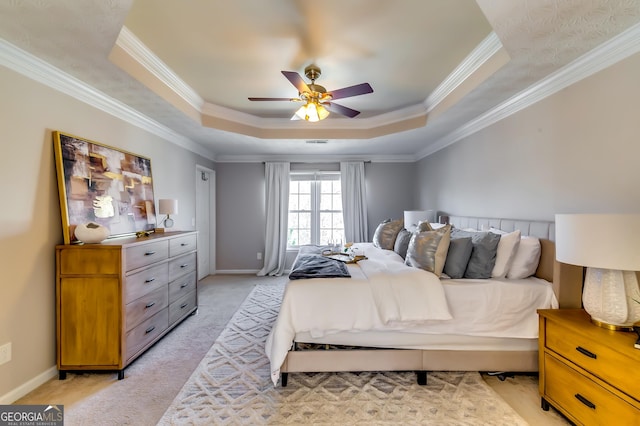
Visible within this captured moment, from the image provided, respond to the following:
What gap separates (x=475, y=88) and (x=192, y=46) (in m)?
2.55

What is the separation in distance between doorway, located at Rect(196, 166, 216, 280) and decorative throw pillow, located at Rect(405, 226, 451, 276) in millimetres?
4024

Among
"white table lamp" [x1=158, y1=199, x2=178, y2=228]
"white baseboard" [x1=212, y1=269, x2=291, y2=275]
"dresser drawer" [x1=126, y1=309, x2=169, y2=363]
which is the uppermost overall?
"white table lamp" [x1=158, y1=199, x2=178, y2=228]

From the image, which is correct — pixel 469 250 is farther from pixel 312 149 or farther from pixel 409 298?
pixel 312 149

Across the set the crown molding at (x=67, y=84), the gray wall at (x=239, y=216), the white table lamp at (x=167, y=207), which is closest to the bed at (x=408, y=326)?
the white table lamp at (x=167, y=207)

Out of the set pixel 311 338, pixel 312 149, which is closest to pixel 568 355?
pixel 311 338

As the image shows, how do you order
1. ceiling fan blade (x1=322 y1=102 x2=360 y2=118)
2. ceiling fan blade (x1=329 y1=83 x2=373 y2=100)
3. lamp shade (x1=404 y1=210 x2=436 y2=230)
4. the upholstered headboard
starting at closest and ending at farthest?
the upholstered headboard → ceiling fan blade (x1=329 y1=83 x2=373 y2=100) → ceiling fan blade (x1=322 y1=102 x2=360 y2=118) → lamp shade (x1=404 y1=210 x2=436 y2=230)

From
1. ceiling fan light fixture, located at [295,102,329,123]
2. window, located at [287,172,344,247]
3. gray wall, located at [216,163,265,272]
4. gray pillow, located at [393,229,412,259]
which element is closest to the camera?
ceiling fan light fixture, located at [295,102,329,123]

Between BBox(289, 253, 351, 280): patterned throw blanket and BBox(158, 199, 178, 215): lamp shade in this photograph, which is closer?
BBox(289, 253, 351, 280): patterned throw blanket

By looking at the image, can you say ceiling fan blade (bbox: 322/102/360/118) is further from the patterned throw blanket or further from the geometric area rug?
the geometric area rug

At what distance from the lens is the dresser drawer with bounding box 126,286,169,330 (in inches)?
93.8

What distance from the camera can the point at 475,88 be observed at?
2643 mm

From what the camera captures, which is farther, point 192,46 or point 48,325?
point 192,46

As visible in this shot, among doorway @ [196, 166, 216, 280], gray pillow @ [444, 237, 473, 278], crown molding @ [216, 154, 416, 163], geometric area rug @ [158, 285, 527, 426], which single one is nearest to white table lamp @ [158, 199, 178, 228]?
doorway @ [196, 166, 216, 280]

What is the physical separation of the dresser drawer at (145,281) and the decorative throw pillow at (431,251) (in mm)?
2395
